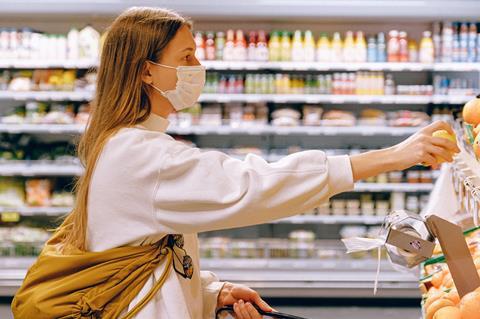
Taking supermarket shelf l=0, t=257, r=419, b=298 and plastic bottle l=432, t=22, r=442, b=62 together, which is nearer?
supermarket shelf l=0, t=257, r=419, b=298

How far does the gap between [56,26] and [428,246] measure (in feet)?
16.0

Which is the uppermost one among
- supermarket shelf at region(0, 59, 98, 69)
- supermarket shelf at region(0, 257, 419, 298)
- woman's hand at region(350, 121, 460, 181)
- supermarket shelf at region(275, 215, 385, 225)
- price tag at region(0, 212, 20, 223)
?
supermarket shelf at region(0, 59, 98, 69)

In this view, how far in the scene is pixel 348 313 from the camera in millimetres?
4848

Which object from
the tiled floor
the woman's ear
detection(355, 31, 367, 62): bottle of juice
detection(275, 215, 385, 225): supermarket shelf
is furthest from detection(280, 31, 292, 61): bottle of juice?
the woman's ear

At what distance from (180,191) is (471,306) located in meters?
0.62

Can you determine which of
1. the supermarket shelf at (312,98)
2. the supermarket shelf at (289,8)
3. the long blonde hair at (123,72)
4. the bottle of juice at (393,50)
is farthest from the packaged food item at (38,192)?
the long blonde hair at (123,72)

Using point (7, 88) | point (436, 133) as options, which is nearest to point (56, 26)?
point (7, 88)

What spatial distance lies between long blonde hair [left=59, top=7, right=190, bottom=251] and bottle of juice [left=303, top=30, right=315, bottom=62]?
377 cm

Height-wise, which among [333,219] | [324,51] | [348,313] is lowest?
[348,313]

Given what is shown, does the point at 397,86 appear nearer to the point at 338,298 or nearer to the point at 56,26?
the point at 338,298

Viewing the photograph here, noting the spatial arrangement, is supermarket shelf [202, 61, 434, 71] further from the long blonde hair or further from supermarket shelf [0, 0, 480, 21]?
the long blonde hair

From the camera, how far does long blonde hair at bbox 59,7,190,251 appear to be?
1.46 meters

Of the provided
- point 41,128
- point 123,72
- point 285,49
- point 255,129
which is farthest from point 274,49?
point 123,72

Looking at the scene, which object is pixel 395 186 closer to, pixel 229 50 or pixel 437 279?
pixel 229 50
